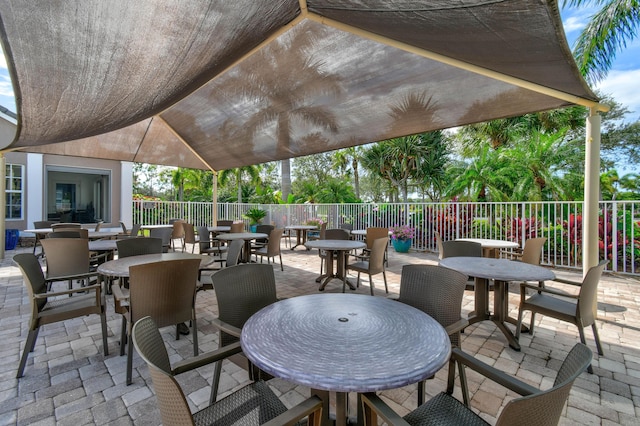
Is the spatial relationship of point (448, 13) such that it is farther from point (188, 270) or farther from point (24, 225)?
point (24, 225)

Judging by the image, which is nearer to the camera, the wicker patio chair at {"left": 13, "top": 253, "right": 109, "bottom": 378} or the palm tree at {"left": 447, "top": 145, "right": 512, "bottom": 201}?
the wicker patio chair at {"left": 13, "top": 253, "right": 109, "bottom": 378}

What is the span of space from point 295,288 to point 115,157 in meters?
6.44

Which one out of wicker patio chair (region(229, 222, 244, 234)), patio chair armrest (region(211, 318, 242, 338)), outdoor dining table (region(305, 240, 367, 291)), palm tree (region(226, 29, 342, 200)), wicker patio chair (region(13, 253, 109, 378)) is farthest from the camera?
wicker patio chair (region(229, 222, 244, 234))

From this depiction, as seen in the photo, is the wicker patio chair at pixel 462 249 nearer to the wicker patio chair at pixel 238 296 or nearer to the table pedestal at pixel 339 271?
the table pedestal at pixel 339 271

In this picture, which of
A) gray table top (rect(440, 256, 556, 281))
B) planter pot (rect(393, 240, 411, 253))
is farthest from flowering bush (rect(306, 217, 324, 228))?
gray table top (rect(440, 256, 556, 281))

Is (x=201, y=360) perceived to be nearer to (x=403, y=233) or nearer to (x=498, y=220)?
(x=403, y=233)

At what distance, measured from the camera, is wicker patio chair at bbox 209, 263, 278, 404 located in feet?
6.36

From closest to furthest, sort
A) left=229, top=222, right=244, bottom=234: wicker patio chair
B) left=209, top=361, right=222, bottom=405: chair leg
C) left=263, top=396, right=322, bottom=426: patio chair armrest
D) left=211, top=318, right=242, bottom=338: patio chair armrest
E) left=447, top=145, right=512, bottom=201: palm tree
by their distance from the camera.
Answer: left=263, top=396, right=322, bottom=426: patio chair armrest
left=211, top=318, right=242, bottom=338: patio chair armrest
left=209, top=361, right=222, bottom=405: chair leg
left=229, top=222, right=244, bottom=234: wicker patio chair
left=447, top=145, right=512, bottom=201: palm tree

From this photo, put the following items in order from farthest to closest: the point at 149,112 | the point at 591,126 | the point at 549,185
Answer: the point at 549,185 < the point at 149,112 < the point at 591,126

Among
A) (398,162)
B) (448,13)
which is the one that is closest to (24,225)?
(448,13)

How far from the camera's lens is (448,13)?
2.01m

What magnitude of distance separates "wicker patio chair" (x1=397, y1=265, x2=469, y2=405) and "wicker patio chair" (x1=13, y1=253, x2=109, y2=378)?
109 inches

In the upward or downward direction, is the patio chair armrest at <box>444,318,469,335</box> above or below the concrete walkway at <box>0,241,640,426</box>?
above

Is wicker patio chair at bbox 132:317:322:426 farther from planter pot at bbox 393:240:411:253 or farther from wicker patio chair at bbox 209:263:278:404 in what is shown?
planter pot at bbox 393:240:411:253
